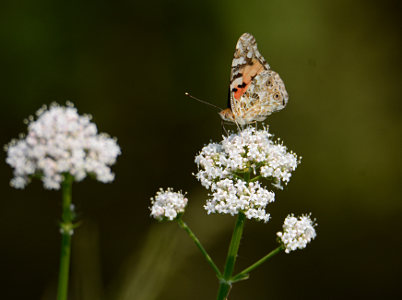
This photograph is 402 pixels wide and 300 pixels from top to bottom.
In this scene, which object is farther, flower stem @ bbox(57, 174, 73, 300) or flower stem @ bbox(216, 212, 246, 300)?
flower stem @ bbox(216, 212, 246, 300)

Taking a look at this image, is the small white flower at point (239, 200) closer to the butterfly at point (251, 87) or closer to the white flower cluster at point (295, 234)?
the white flower cluster at point (295, 234)

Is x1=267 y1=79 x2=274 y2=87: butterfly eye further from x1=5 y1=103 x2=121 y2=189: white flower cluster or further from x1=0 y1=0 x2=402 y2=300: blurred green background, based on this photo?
x1=5 y1=103 x2=121 y2=189: white flower cluster

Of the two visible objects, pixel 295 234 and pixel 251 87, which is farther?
pixel 251 87

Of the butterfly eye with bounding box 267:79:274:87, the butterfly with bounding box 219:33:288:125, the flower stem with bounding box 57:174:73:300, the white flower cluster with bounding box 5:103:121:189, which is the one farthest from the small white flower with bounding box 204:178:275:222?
the butterfly eye with bounding box 267:79:274:87

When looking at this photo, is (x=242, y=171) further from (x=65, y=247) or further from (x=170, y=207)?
(x=65, y=247)

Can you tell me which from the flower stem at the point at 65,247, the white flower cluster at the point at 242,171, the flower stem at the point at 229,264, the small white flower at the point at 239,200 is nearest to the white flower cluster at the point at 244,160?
the white flower cluster at the point at 242,171

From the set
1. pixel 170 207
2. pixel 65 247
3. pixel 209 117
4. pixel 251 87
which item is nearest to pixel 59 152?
pixel 65 247
